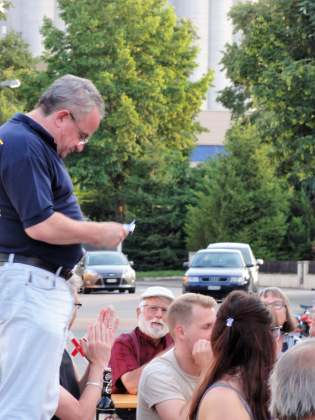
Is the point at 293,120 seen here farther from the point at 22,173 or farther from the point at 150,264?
the point at 150,264

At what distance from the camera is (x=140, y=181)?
161 ft

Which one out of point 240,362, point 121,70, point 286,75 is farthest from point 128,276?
point 240,362

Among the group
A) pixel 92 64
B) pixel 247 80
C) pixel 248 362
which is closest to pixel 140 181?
pixel 92 64

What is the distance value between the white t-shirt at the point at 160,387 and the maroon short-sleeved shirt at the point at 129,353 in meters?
1.31

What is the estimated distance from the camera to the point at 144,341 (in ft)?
22.3

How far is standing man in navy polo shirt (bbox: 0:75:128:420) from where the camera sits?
3727 millimetres

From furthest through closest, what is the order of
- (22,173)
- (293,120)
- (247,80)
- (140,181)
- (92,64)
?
(140,181)
(92,64)
(247,80)
(293,120)
(22,173)

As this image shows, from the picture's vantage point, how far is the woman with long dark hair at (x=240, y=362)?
3701mm

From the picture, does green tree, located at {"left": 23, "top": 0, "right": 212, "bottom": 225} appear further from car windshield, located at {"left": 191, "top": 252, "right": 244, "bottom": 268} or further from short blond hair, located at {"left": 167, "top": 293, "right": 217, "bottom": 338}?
short blond hair, located at {"left": 167, "top": 293, "right": 217, "bottom": 338}

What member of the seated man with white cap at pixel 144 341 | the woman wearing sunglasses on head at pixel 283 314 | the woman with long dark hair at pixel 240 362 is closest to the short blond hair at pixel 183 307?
the seated man with white cap at pixel 144 341

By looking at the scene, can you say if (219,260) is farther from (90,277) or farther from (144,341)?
(144,341)

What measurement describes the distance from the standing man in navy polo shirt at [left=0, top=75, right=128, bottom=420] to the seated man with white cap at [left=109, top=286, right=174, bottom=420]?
8.26 ft

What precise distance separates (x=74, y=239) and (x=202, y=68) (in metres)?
101

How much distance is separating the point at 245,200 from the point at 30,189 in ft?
144
